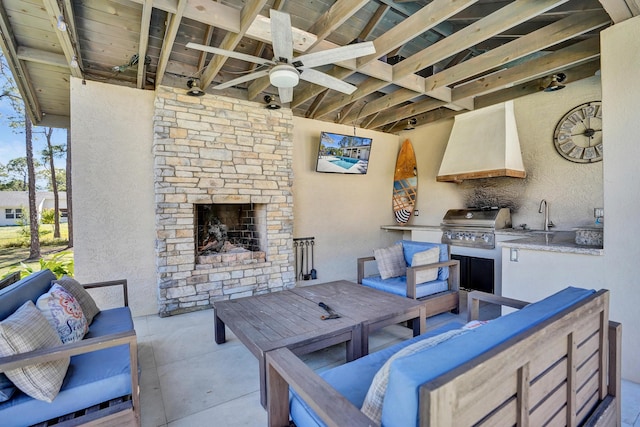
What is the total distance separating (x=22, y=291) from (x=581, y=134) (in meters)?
5.77

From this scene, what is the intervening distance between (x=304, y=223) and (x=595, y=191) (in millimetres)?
3959

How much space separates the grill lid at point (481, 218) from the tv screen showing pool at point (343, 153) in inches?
69.2

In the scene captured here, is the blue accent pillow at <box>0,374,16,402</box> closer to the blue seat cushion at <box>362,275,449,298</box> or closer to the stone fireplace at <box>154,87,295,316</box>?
the stone fireplace at <box>154,87,295,316</box>

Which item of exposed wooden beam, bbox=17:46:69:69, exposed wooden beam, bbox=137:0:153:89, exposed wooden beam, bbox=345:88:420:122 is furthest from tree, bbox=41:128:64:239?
exposed wooden beam, bbox=345:88:420:122

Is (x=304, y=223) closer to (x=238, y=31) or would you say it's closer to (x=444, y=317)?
(x=444, y=317)

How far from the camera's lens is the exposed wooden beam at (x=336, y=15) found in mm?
2350

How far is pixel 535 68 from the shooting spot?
359 cm

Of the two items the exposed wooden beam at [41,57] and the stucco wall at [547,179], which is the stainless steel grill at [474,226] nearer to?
the stucco wall at [547,179]

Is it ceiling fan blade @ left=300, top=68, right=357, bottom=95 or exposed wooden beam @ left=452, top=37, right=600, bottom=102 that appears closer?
ceiling fan blade @ left=300, top=68, right=357, bottom=95

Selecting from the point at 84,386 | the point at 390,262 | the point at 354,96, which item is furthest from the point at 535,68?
the point at 84,386

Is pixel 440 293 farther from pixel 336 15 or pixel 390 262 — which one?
pixel 336 15

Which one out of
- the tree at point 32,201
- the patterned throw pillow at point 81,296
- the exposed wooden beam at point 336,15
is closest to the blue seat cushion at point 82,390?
the patterned throw pillow at point 81,296

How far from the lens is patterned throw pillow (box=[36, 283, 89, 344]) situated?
1.97 meters

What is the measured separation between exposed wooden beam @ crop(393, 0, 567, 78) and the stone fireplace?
1.98 m
